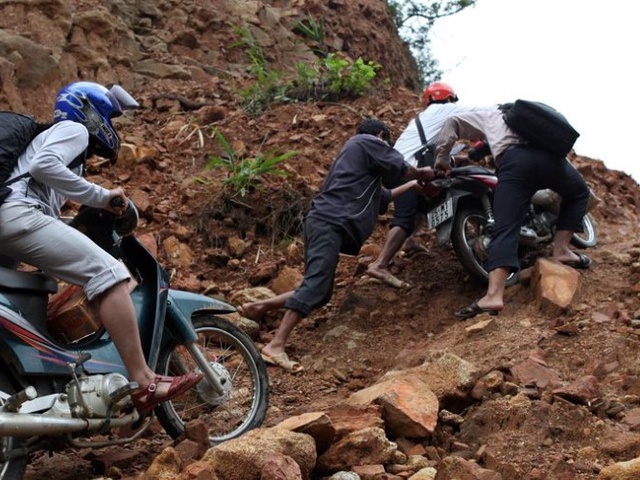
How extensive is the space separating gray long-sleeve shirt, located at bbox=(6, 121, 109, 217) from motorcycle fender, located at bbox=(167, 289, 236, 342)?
0.68 meters

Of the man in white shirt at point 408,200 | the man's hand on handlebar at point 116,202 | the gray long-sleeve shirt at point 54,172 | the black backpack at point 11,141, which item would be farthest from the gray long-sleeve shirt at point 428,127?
the black backpack at point 11,141

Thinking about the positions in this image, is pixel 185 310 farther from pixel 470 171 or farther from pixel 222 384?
pixel 470 171

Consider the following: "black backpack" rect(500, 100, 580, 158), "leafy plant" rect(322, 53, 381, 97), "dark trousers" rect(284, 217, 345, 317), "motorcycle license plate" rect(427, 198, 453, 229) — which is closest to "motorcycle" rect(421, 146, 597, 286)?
"motorcycle license plate" rect(427, 198, 453, 229)

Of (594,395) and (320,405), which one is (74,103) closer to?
(320,405)

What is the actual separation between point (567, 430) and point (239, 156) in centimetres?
538

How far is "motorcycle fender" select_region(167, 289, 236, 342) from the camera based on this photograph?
482 cm

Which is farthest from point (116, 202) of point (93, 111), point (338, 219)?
point (338, 219)

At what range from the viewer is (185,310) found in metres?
4.91

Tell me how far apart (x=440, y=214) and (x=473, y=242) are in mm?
396

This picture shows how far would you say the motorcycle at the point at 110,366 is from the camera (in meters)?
4.03

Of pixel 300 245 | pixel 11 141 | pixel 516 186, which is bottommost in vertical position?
pixel 300 245

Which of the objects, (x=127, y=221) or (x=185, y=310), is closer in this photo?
(x=127, y=221)

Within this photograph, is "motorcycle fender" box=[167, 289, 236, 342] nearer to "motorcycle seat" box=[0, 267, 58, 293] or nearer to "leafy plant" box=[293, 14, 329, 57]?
"motorcycle seat" box=[0, 267, 58, 293]

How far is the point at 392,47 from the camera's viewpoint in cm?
1448
